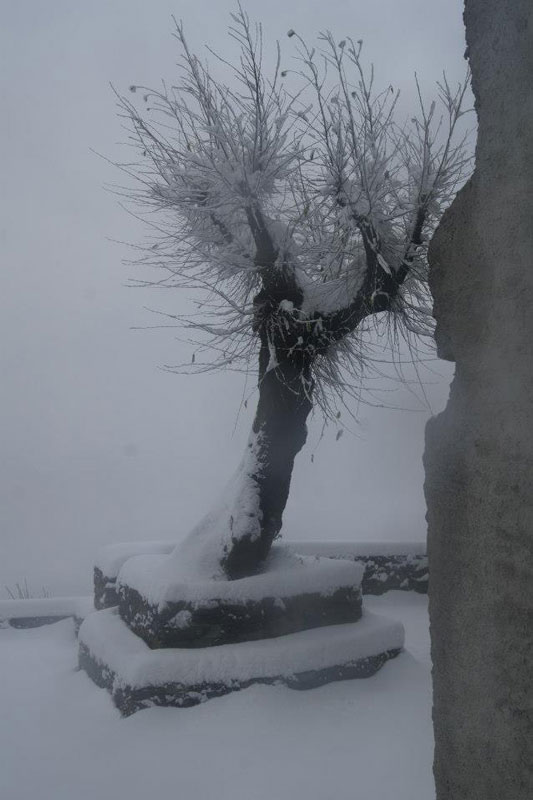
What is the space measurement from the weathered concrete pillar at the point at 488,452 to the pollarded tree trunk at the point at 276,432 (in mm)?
3983

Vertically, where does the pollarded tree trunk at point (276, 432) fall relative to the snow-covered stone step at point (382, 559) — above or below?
above

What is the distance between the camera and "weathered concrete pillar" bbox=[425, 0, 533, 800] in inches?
59.1

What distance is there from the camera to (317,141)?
18.4 ft

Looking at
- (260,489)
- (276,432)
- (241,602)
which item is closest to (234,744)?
(241,602)

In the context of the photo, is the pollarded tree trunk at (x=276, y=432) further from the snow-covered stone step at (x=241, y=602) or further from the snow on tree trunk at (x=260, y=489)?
the snow-covered stone step at (x=241, y=602)

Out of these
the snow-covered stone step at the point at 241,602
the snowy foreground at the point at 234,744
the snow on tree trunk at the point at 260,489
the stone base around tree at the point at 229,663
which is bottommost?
the snowy foreground at the point at 234,744

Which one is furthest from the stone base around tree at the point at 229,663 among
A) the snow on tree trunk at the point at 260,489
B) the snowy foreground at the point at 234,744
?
the snow on tree trunk at the point at 260,489

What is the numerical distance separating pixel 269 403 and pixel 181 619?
7.04 ft

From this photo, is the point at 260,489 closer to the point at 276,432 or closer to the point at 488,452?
the point at 276,432

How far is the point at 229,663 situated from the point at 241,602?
21.0 inches

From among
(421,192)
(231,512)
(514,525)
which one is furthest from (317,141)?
(514,525)

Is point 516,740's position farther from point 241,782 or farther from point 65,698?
point 65,698

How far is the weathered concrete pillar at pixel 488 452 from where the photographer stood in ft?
4.92

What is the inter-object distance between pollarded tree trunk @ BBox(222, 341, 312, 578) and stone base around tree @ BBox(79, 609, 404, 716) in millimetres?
902
